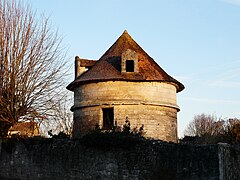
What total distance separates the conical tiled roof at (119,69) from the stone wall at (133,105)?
292mm

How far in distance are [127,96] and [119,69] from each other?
153 centimetres

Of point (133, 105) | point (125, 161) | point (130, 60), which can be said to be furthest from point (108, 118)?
point (125, 161)

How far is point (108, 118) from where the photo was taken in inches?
757

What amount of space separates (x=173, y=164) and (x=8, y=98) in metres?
7.48

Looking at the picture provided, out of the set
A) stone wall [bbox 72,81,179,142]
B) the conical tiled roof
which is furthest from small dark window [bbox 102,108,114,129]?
the conical tiled roof

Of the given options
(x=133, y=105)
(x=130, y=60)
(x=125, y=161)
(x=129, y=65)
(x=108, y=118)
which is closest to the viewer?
(x=125, y=161)

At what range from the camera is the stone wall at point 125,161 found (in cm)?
1289

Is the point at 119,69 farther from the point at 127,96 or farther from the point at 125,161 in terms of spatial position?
the point at 125,161

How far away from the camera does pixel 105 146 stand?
1415 cm

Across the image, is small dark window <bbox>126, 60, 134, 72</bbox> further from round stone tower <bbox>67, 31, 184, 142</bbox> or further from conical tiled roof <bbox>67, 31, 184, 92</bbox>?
conical tiled roof <bbox>67, 31, 184, 92</bbox>

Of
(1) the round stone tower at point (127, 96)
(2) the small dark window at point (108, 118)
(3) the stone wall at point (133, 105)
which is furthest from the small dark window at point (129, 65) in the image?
(2) the small dark window at point (108, 118)

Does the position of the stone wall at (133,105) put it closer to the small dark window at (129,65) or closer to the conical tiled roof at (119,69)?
the conical tiled roof at (119,69)

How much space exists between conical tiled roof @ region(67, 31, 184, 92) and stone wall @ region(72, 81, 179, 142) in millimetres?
292

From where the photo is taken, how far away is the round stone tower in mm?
18906
